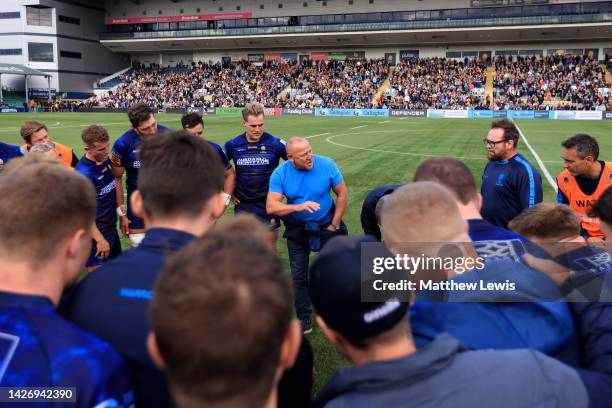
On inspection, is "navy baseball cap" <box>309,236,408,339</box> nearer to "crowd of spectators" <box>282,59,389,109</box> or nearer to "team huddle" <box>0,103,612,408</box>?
"team huddle" <box>0,103,612,408</box>

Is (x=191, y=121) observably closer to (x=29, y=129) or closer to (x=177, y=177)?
(x=29, y=129)

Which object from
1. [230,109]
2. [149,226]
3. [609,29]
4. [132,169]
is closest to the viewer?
[149,226]

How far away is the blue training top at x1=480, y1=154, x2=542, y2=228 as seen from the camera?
561 centimetres

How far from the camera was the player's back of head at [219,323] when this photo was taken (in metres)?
1.24

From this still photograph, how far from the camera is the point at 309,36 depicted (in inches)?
2552

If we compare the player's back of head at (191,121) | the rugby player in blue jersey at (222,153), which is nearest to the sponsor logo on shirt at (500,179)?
the rugby player in blue jersey at (222,153)

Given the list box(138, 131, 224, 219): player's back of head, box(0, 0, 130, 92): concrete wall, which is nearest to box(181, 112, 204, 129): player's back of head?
box(138, 131, 224, 219): player's back of head

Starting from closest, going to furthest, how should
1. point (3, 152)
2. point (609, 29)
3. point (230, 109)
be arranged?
point (3, 152)
point (230, 109)
point (609, 29)

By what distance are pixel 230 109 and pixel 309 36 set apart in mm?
22031

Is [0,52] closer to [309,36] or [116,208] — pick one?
[309,36]

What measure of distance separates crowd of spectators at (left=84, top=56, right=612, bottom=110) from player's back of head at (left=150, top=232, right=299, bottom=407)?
44976 millimetres

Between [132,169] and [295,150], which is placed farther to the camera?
[132,169]

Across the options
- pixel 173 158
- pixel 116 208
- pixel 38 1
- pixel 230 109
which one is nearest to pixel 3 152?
pixel 116 208

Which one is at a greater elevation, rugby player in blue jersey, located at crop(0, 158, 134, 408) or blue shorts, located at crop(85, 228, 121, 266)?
rugby player in blue jersey, located at crop(0, 158, 134, 408)
